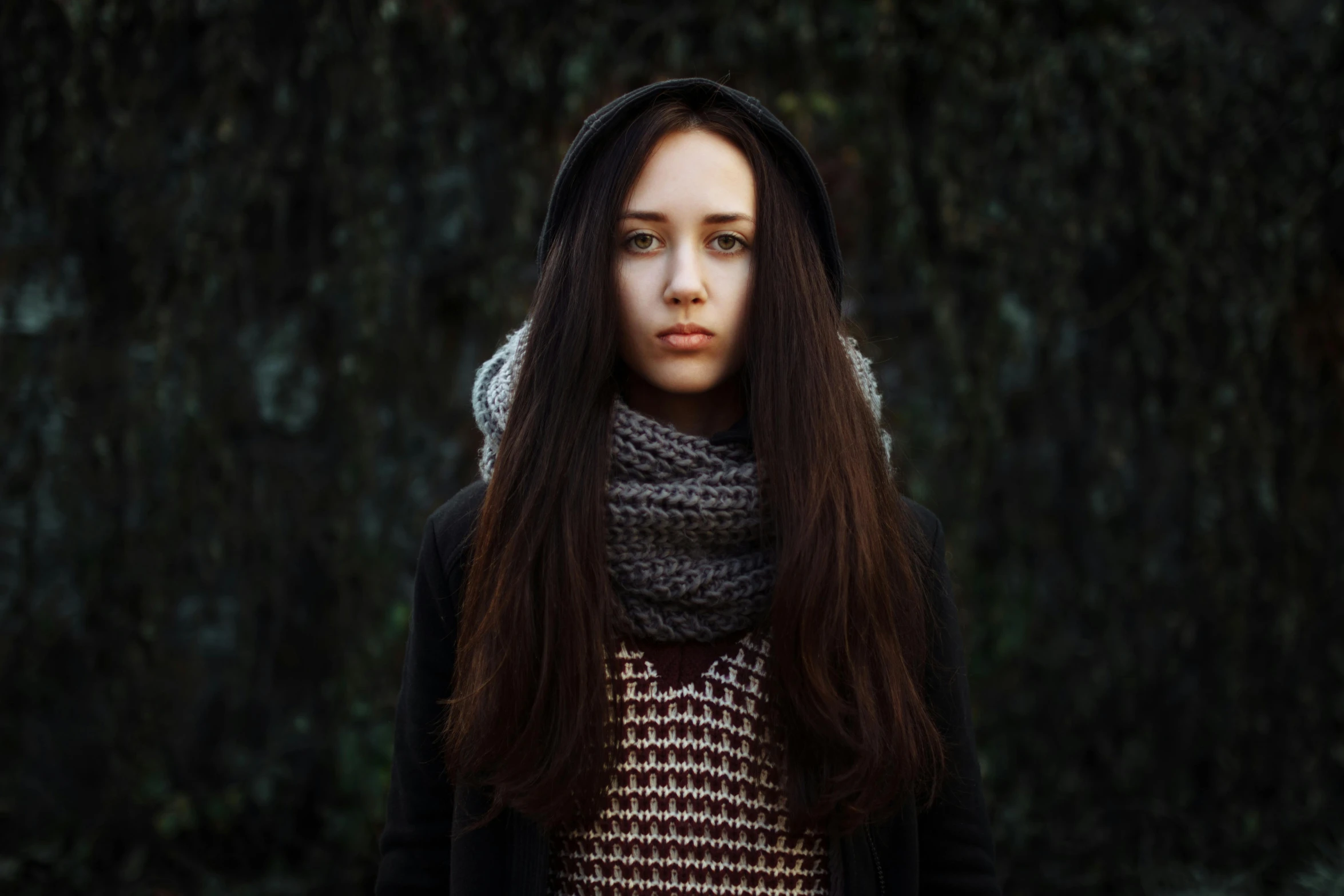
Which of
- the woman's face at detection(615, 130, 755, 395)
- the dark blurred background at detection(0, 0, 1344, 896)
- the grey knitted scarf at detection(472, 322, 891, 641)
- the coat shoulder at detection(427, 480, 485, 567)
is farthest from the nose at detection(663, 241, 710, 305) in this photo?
the dark blurred background at detection(0, 0, 1344, 896)

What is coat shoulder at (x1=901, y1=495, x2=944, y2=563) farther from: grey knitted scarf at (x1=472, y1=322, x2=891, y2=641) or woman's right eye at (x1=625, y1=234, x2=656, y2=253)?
woman's right eye at (x1=625, y1=234, x2=656, y2=253)

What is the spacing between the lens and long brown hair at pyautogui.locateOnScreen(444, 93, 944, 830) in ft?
4.30

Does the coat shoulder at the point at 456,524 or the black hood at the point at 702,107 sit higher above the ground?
the black hood at the point at 702,107

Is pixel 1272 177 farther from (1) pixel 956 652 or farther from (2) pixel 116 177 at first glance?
(2) pixel 116 177

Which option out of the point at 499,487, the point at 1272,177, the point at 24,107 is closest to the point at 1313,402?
the point at 1272,177

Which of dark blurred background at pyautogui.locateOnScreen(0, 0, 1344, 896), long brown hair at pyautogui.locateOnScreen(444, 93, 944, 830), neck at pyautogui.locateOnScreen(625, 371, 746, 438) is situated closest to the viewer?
long brown hair at pyautogui.locateOnScreen(444, 93, 944, 830)

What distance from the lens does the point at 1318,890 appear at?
107 inches

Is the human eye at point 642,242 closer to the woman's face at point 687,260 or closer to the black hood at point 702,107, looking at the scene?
the woman's face at point 687,260

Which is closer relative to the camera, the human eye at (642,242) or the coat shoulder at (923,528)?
the human eye at (642,242)

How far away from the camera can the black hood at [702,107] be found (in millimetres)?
1381

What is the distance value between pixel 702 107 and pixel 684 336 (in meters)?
0.31

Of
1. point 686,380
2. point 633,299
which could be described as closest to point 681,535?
point 686,380

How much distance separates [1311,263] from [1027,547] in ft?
3.48

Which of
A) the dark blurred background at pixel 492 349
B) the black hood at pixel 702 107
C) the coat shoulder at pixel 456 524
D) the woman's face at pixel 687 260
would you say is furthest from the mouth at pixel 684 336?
the dark blurred background at pixel 492 349
